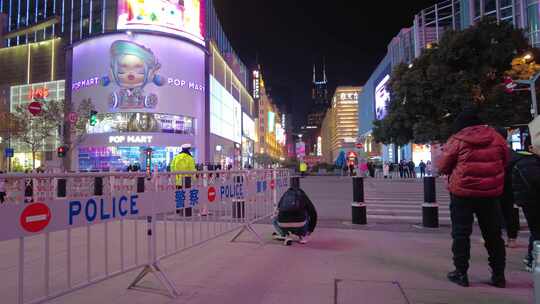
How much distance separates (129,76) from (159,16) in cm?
900

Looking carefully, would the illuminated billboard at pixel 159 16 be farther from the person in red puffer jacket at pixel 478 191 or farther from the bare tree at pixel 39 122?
the person in red puffer jacket at pixel 478 191

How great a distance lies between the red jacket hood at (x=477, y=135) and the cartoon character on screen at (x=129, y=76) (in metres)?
46.8

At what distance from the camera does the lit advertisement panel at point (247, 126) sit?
95062 millimetres

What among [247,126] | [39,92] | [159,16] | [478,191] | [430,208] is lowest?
[430,208]

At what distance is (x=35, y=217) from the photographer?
9.40 ft

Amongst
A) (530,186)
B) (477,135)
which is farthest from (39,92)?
(530,186)

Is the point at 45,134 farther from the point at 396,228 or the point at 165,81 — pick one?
the point at 396,228

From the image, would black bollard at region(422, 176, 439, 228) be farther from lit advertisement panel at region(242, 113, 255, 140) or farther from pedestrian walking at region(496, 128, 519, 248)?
lit advertisement panel at region(242, 113, 255, 140)

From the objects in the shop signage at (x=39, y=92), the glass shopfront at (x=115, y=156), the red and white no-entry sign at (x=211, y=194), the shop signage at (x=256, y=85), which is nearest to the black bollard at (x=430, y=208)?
the red and white no-entry sign at (x=211, y=194)

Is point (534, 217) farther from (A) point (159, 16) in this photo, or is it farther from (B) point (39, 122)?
(A) point (159, 16)

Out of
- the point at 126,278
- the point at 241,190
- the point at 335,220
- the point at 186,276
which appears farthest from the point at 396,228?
the point at 126,278

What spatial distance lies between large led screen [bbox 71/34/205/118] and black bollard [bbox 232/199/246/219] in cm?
4362

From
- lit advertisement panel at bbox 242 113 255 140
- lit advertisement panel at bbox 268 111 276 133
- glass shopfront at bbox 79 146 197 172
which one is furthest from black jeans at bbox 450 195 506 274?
lit advertisement panel at bbox 268 111 276 133

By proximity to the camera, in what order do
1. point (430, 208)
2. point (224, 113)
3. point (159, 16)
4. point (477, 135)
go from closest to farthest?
point (477, 135) → point (430, 208) → point (159, 16) → point (224, 113)
